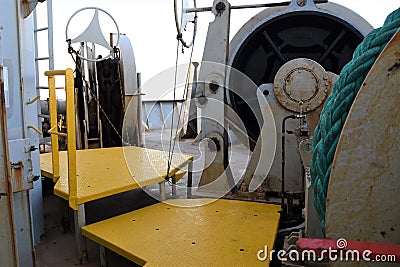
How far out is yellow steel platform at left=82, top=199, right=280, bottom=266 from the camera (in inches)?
59.9

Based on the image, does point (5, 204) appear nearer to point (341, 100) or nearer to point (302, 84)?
point (341, 100)

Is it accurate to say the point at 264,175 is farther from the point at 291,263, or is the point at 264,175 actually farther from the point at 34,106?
the point at 34,106

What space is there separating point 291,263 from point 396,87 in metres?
0.86

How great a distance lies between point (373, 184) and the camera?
71cm

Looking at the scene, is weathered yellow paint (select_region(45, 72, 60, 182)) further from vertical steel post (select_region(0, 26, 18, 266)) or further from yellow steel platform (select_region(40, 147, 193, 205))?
vertical steel post (select_region(0, 26, 18, 266))

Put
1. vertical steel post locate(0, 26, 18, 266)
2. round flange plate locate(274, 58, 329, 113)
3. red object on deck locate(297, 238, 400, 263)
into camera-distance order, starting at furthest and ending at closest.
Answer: round flange plate locate(274, 58, 329, 113)
vertical steel post locate(0, 26, 18, 266)
red object on deck locate(297, 238, 400, 263)

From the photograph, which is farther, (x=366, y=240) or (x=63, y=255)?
(x=63, y=255)

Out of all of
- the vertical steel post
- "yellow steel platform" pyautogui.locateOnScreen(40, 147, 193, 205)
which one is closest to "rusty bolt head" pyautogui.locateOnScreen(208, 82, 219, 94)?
"yellow steel platform" pyautogui.locateOnScreen(40, 147, 193, 205)

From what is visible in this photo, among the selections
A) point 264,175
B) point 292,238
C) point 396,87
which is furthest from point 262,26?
point 396,87

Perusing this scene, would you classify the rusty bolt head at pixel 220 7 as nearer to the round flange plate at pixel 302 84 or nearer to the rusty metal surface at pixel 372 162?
the round flange plate at pixel 302 84

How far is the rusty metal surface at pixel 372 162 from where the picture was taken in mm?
687

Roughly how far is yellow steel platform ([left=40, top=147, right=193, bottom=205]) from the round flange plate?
1.02 m

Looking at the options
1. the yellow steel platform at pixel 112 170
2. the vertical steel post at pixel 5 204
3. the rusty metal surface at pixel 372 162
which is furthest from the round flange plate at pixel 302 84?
the vertical steel post at pixel 5 204

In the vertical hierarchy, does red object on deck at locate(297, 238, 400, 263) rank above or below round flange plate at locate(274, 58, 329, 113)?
below
